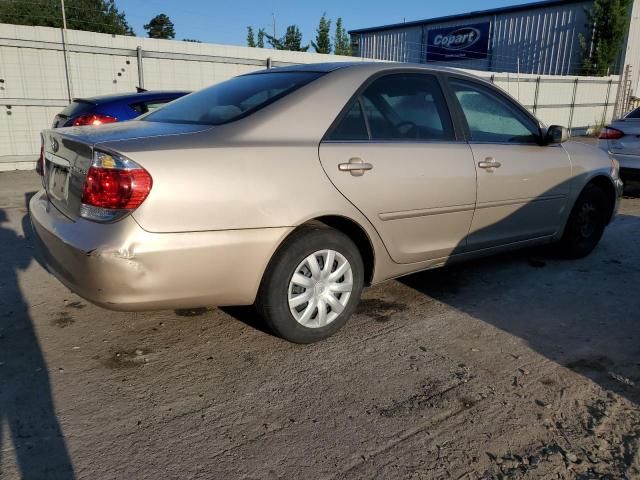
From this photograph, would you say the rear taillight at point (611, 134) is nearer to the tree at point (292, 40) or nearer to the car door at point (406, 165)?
the car door at point (406, 165)

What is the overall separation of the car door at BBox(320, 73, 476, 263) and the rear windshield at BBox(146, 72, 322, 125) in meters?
0.41

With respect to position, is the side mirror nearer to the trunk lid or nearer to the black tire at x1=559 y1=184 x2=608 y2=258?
the black tire at x1=559 y1=184 x2=608 y2=258

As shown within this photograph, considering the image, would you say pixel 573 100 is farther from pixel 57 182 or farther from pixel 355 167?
pixel 57 182

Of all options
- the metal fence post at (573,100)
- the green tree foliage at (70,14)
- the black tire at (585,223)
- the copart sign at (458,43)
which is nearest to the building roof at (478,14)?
the copart sign at (458,43)

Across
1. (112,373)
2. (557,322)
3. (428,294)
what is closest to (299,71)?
(428,294)

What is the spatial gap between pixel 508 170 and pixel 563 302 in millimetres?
1052

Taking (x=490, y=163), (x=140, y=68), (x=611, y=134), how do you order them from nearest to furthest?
(x=490, y=163) < (x=611, y=134) < (x=140, y=68)

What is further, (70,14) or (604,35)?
(70,14)

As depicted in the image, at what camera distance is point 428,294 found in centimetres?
408

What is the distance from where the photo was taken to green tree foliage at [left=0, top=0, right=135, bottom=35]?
30392mm

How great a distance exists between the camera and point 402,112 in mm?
3533

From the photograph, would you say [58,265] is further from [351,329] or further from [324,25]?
[324,25]

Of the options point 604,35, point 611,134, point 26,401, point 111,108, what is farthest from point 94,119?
point 604,35

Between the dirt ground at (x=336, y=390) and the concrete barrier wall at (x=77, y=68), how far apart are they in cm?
727
